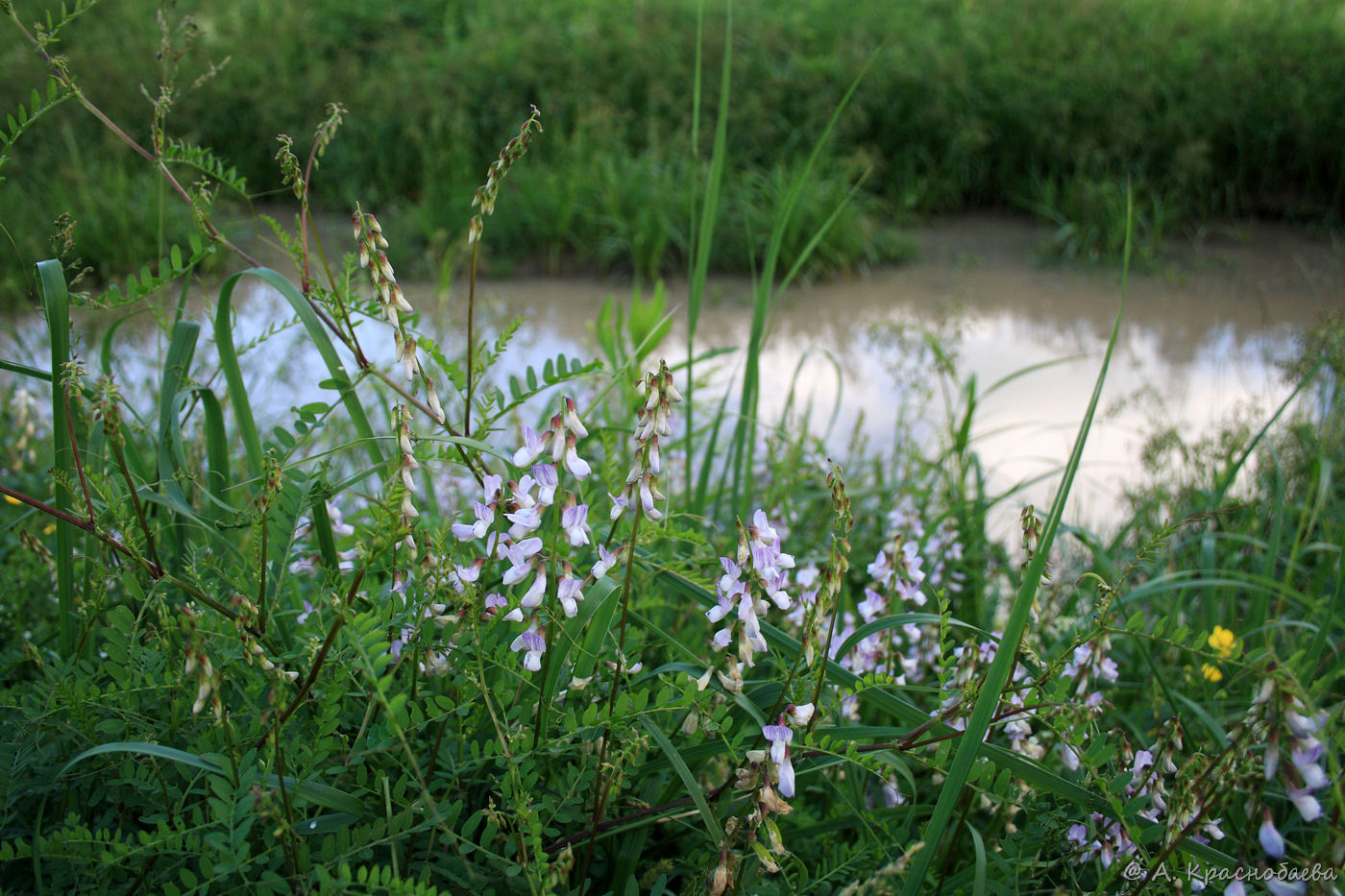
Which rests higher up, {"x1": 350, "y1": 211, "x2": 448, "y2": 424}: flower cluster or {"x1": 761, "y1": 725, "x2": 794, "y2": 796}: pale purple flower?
{"x1": 350, "y1": 211, "x2": 448, "y2": 424}: flower cluster

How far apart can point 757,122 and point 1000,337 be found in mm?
2257

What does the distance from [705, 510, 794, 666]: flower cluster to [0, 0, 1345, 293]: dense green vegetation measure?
12.0 ft

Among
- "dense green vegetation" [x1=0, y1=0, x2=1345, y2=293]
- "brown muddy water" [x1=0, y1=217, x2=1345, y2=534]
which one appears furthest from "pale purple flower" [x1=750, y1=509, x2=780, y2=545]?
"dense green vegetation" [x1=0, y1=0, x2=1345, y2=293]

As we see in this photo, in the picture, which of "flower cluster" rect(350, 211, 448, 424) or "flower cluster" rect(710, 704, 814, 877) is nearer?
"flower cluster" rect(710, 704, 814, 877)

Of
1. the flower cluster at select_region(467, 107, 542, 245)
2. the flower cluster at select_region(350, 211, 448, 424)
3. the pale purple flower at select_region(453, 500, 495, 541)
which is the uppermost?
the flower cluster at select_region(467, 107, 542, 245)

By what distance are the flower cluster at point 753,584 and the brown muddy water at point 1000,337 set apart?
163 centimetres

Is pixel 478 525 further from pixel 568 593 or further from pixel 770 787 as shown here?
pixel 770 787

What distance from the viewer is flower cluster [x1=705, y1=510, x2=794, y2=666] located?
796mm

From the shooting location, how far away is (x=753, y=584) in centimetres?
81

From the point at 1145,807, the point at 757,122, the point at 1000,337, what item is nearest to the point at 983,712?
the point at 1145,807

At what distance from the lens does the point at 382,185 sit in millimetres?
5590

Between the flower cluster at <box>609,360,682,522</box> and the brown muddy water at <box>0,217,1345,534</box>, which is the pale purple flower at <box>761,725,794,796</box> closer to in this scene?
the flower cluster at <box>609,360,682,522</box>

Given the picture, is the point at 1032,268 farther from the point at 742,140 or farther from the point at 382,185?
the point at 382,185

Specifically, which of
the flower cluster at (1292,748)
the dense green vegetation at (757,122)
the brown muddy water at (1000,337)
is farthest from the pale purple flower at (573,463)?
the dense green vegetation at (757,122)
